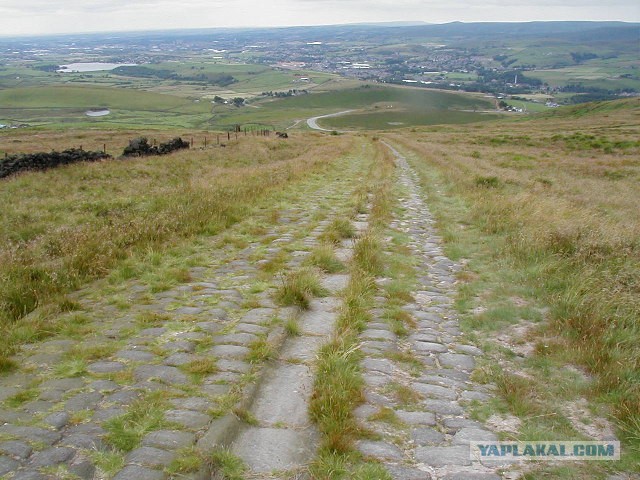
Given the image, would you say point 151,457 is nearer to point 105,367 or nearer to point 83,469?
point 83,469

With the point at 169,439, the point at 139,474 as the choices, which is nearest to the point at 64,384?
the point at 169,439

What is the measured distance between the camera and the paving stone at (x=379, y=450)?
12.5ft

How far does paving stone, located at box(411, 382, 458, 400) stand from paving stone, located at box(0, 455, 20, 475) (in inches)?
136

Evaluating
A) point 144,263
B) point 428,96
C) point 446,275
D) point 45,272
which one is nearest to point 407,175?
point 446,275

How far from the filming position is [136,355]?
524 cm

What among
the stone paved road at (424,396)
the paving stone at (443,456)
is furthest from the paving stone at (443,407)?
the paving stone at (443,456)

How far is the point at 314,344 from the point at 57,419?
8.91 feet

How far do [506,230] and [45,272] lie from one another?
8.85m

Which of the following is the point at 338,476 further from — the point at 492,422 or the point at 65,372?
the point at 65,372

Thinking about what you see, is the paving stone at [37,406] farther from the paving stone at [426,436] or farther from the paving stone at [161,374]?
the paving stone at [426,436]

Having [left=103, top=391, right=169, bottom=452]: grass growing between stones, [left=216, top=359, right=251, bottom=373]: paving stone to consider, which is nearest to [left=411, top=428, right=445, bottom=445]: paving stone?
[left=216, top=359, right=251, bottom=373]: paving stone

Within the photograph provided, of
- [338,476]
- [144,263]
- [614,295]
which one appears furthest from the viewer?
[144,263]

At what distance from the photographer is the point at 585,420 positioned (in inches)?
166

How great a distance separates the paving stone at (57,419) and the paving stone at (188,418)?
2.67ft
